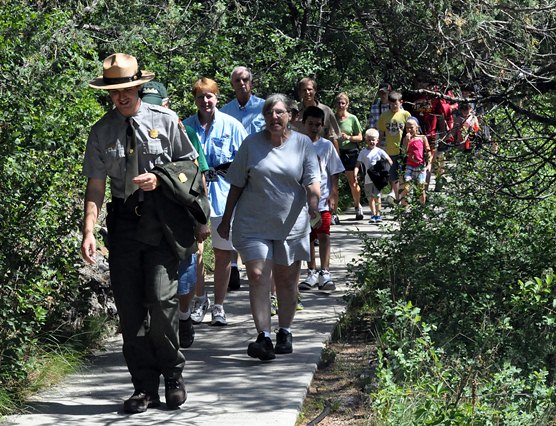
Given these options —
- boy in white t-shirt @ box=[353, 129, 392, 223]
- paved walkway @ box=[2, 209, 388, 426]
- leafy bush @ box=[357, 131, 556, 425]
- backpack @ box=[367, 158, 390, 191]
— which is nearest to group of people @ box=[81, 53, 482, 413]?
paved walkway @ box=[2, 209, 388, 426]

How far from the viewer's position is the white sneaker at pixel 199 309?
955 centimetres

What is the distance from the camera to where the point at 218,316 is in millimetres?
9438

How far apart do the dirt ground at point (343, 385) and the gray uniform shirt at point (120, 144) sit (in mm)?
1772

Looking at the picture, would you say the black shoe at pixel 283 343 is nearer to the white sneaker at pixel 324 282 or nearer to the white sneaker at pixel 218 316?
the white sneaker at pixel 218 316

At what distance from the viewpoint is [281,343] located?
845cm

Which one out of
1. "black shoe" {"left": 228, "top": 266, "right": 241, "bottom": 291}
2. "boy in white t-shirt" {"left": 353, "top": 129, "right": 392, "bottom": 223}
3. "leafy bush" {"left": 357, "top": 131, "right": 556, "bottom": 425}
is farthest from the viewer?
"boy in white t-shirt" {"left": 353, "top": 129, "right": 392, "bottom": 223}

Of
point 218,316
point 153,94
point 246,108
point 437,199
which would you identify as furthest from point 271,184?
point 246,108

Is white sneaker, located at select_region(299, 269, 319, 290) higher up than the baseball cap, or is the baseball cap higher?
the baseball cap

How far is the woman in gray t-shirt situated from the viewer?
823cm

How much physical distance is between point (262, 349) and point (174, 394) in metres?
1.26

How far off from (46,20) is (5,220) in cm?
213

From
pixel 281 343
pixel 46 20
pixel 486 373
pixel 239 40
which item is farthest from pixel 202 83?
pixel 239 40

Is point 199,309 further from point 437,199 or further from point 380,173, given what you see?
point 380,173

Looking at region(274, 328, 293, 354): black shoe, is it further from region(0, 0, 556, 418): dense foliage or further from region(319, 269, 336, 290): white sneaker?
region(319, 269, 336, 290): white sneaker
